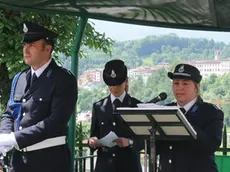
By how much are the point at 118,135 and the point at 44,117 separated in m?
0.95

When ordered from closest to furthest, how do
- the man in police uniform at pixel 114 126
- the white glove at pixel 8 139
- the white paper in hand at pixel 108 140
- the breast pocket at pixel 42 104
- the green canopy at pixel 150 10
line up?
the white glove at pixel 8 139, the breast pocket at pixel 42 104, the white paper in hand at pixel 108 140, the man in police uniform at pixel 114 126, the green canopy at pixel 150 10

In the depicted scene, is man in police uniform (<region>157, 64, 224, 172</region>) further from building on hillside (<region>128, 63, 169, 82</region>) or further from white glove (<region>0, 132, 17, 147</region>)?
building on hillside (<region>128, 63, 169, 82</region>)

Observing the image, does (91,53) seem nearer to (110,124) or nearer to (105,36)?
(105,36)

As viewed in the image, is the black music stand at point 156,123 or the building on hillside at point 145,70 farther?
the building on hillside at point 145,70

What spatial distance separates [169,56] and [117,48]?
1287 millimetres

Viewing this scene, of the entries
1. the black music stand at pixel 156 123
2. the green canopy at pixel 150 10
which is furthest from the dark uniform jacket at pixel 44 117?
the green canopy at pixel 150 10

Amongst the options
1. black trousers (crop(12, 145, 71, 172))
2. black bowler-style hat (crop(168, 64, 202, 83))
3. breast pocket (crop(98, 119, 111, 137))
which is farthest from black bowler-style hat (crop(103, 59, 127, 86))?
black trousers (crop(12, 145, 71, 172))

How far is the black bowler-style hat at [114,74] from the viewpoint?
4.96m

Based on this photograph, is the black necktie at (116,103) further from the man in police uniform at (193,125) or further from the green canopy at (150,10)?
the green canopy at (150,10)

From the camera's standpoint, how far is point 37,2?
5535mm

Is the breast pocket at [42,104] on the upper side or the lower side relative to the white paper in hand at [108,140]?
upper

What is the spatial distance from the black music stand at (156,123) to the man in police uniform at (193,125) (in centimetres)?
42

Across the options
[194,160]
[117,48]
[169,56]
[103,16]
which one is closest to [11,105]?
[194,160]

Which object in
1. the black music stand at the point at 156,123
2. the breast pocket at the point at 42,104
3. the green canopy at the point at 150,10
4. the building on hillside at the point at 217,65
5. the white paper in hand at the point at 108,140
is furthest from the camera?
the building on hillside at the point at 217,65
